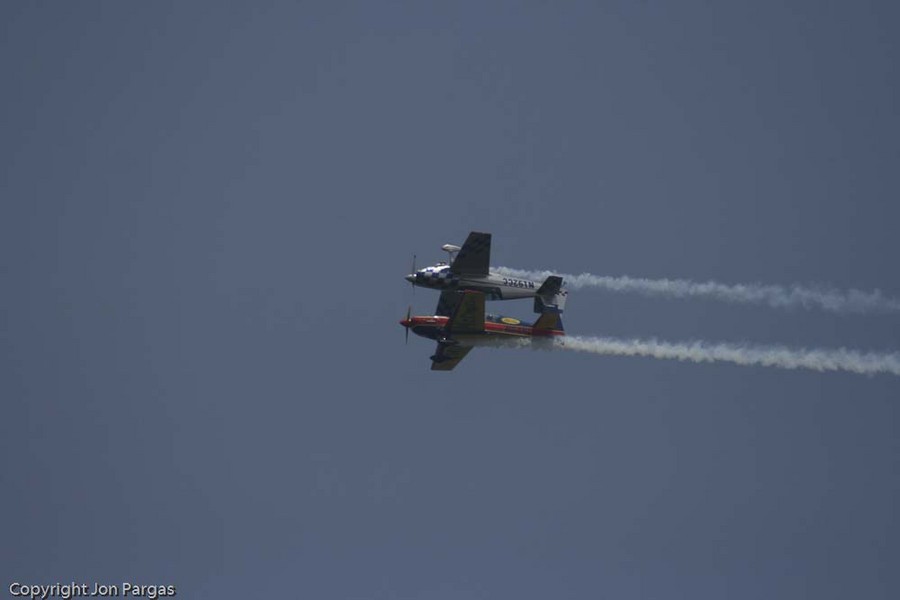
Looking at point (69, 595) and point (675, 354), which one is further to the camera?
point (675, 354)

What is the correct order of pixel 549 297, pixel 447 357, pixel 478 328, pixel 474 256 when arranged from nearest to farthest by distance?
pixel 474 256 → pixel 478 328 → pixel 549 297 → pixel 447 357

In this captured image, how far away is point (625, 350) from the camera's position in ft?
285

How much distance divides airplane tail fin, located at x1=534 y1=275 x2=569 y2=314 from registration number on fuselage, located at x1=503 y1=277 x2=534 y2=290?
0.54m

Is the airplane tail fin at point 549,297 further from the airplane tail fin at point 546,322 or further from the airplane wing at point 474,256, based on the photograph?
the airplane wing at point 474,256

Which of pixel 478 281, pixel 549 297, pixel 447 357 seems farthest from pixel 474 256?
pixel 447 357

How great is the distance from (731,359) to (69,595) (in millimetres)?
35637

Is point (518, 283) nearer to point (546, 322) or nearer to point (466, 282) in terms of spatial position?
point (546, 322)

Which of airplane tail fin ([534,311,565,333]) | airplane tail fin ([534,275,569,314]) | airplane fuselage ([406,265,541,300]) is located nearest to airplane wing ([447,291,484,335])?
airplane fuselage ([406,265,541,300])

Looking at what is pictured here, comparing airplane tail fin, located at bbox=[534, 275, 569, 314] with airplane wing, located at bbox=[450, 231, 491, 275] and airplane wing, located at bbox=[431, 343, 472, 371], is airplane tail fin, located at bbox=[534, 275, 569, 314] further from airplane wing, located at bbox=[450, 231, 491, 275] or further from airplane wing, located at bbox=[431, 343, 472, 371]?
airplane wing, located at bbox=[431, 343, 472, 371]

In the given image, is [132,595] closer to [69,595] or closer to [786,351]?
[69,595]

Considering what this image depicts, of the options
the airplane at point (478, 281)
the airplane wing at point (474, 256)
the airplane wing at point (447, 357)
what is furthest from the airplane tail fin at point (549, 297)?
the airplane wing at point (447, 357)

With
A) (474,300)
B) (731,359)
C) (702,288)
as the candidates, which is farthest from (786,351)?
(474,300)

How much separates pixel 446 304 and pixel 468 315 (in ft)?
11.5

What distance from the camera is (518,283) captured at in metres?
87.0
